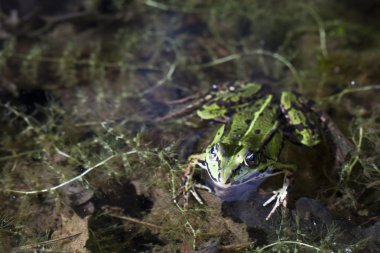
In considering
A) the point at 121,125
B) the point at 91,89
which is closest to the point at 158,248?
the point at 121,125

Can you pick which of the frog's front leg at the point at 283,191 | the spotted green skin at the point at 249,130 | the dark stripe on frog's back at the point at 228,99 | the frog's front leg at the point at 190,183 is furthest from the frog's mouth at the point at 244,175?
the dark stripe on frog's back at the point at 228,99

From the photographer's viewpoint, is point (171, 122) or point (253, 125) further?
point (171, 122)

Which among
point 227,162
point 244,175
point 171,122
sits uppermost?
point 227,162

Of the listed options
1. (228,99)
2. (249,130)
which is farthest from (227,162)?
(228,99)

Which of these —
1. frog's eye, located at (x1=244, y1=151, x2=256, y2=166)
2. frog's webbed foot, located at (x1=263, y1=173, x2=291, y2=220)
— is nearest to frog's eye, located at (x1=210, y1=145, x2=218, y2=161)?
frog's eye, located at (x1=244, y1=151, x2=256, y2=166)

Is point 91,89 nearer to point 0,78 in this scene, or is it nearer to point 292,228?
point 0,78

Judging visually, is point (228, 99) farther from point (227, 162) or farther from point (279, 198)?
point (279, 198)
